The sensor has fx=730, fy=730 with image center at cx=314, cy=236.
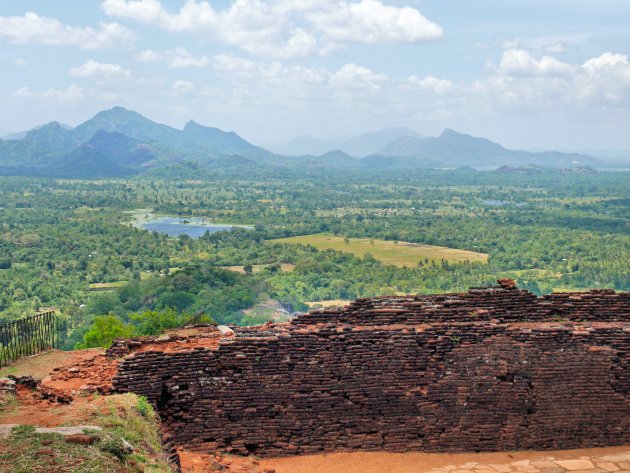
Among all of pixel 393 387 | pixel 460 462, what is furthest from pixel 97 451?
pixel 460 462

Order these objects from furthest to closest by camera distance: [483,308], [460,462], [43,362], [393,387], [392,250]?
1. [392,250]
2. [43,362]
3. [483,308]
4. [393,387]
5. [460,462]

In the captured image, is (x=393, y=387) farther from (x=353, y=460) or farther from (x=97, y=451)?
(x=97, y=451)

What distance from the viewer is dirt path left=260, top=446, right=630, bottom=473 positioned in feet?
39.0

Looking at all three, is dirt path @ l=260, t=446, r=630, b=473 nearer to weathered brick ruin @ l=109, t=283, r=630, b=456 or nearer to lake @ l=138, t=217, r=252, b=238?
weathered brick ruin @ l=109, t=283, r=630, b=456

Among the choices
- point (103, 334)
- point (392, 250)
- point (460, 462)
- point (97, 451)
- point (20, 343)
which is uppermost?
point (97, 451)

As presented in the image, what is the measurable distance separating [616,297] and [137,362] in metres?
9.16

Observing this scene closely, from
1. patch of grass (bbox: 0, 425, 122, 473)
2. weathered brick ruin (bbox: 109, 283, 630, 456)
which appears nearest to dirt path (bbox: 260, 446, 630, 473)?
weathered brick ruin (bbox: 109, 283, 630, 456)

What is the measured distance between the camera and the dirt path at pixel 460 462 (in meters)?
11.9

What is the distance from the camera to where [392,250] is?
71250mm

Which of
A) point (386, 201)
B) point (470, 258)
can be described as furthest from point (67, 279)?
point (386, 201)

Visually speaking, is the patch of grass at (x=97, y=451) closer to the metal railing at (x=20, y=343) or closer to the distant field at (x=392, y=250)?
the metal railing at (x=20, y=343)

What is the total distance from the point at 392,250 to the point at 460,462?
59373 mm

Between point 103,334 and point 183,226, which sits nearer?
point 103,334

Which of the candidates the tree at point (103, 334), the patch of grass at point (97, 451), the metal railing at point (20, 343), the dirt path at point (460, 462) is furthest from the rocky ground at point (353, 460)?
the tree at point (103, 334)
